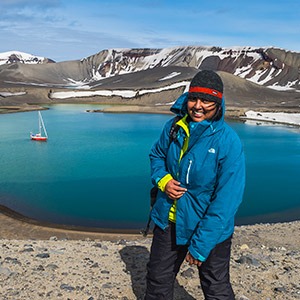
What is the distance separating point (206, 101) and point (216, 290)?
133cm

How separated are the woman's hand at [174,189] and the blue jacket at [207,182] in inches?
1.3

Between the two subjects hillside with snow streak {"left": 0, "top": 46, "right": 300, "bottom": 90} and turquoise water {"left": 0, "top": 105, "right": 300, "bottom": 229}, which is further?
hillside with snow streak {"left": 0, "top": 46, "right": 300, "bottom": 90}

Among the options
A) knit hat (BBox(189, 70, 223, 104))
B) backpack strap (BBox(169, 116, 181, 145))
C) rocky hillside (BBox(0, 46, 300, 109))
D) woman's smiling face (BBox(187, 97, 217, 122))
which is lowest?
rocky hillside (BBox(0, 46, 300, 109))

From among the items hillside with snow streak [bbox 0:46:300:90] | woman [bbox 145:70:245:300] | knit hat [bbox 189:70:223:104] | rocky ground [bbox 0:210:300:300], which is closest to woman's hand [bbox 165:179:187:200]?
woman [bbox 145:70:245:300]

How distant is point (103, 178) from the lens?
16281 mm

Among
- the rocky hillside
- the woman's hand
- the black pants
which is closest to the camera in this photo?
the woman's hand

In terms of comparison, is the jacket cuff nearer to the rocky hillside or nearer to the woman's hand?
the woman's hand

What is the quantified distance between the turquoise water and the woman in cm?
816

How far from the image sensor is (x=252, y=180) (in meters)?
16.2

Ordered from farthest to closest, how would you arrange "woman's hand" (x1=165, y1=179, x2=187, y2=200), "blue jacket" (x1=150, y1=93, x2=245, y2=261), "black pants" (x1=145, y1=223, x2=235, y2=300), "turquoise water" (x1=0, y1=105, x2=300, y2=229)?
1. "turquoise water" (x1=0, y1=105, x2=300, y2=229)
2. "black pants" (x1=145, y1=223, x2=235, y2=300)
3. "woman's hand" (x1=165, y1=179, x2=187, y2=200)
4. "blue jacket" (x1=150, y1=93, x2=245, y2=261)

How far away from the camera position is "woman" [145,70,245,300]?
242cm

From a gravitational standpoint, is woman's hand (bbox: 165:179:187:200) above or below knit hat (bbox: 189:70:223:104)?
below

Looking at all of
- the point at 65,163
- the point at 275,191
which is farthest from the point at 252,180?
the point at 65,163

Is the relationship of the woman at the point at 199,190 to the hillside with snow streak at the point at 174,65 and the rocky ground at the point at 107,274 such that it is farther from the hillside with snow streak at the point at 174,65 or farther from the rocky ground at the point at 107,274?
the hillside with snow streak at the point at 174,65
